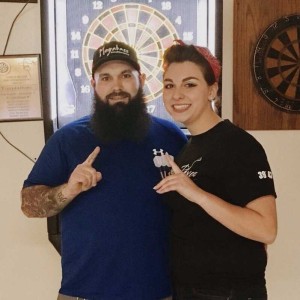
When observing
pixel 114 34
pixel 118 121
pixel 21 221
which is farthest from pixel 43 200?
pixel 114 34

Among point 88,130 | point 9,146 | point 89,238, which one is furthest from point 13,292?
point 88,130

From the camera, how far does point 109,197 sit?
155 centimetres

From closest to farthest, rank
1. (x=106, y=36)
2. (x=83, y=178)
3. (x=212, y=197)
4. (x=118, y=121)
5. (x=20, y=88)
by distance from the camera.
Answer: (x=212, y=197), (x=83, y=178), (x=118, y=121), (x=106, y=36), (x=20, y=88)

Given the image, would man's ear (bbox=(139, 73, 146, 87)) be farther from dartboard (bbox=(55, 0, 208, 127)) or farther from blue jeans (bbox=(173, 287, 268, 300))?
blue jeans (bbox=(173, 287, 268, 300))

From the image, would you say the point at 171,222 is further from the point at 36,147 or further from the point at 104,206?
the point at 36,147

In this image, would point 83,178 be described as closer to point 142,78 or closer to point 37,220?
point 142,78

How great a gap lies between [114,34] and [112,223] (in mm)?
771

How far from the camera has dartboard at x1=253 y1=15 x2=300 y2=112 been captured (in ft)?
6.83

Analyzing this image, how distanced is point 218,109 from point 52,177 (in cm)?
68

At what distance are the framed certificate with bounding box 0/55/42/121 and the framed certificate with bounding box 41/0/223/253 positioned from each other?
23cm

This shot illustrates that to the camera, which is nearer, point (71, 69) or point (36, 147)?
point (71, 69)

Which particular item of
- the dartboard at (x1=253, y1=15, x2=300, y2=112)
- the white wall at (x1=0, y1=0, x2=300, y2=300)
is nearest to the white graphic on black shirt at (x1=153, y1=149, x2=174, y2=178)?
the white wall at (x1=0, y1=0, x2=300, y2=300)

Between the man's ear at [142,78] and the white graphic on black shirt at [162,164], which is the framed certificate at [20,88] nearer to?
the man's ear at [142,78]

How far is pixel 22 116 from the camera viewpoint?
2059 millimetres
